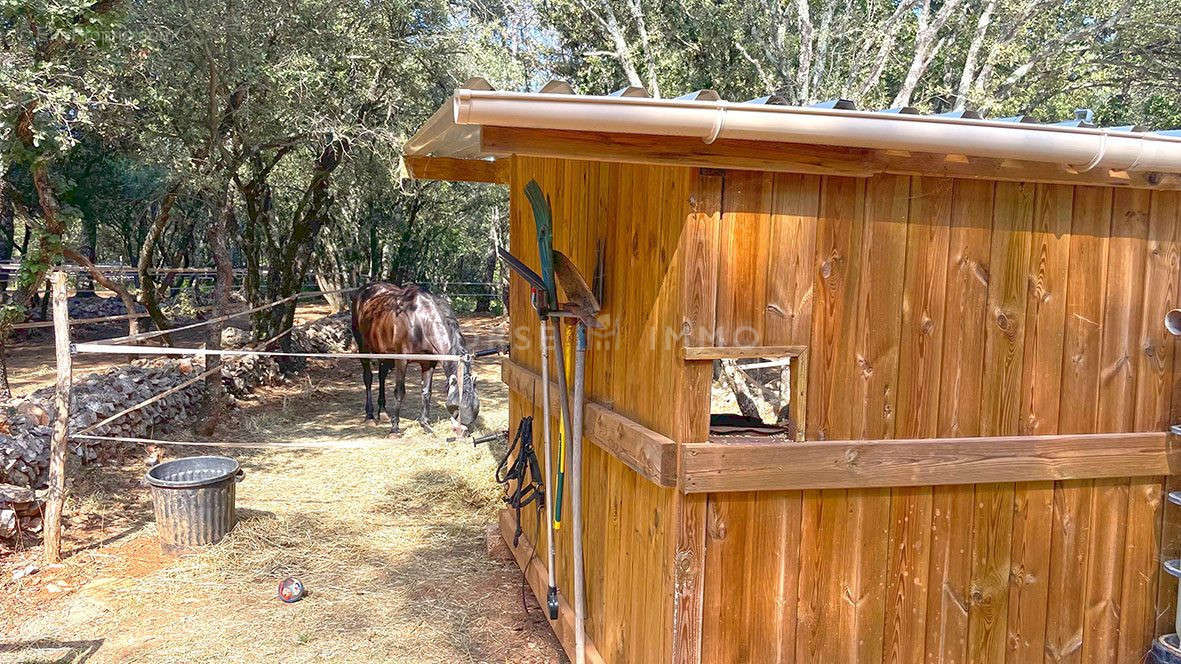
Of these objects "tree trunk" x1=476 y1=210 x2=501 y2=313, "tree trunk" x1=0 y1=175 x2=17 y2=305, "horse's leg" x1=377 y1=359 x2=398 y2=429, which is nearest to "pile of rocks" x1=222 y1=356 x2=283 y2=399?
"horse's leg" x1=377 y1=359 x2=398 y2=429

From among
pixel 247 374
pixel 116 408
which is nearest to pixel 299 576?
pixel 116 408

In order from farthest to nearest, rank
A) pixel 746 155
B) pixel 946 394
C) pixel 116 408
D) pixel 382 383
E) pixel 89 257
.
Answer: pixel 89 257, pixel 382 383, pixel 116 408, pixel 946 394, pixel 746 155

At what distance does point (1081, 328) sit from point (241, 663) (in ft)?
12.6

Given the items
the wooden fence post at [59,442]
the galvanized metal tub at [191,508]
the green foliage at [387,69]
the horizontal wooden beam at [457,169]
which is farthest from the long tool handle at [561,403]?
→ the green foliage at [387,69]

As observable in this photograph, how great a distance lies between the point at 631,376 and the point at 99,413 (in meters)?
5.89

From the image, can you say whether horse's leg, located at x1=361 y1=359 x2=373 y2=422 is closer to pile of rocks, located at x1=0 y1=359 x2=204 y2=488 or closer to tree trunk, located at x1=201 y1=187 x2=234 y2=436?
tree trunk, located at x1=201 y1=187 x2=234 y2=436

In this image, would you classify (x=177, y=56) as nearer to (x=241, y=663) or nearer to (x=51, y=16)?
(x=51, y=16)

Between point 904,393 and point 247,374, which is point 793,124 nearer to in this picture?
point 904,393

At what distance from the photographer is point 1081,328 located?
2729 millimetres

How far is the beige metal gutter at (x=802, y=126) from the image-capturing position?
2029mm

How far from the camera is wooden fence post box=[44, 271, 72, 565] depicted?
185 inches

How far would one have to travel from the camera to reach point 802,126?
6.88ft

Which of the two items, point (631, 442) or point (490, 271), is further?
point (490, 271)

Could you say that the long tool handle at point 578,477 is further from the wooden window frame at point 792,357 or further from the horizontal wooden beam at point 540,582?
the wooden window frame at point 792,357
